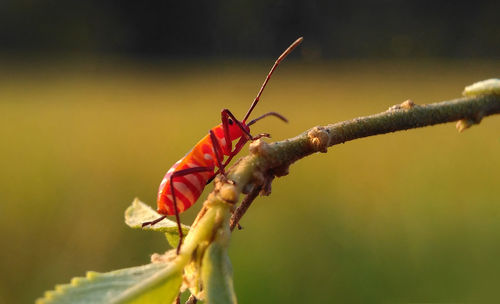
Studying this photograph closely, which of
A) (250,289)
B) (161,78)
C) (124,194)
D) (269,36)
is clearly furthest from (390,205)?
(161,78)

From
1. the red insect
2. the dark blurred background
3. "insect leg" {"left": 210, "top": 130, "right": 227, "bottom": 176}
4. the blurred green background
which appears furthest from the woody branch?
the dark blurred background

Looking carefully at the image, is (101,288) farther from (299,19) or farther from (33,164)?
(299,19)

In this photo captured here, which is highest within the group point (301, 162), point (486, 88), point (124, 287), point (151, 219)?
point (301, 162)

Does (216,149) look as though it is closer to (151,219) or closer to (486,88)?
(151,219)

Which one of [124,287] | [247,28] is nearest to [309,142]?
[124,287]

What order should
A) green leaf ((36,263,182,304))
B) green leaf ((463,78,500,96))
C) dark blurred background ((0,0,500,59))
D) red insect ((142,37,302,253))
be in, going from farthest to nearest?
1. dark blurred background ((0,0,500,59))
2. red insect ((142,37,302,253))
3. green leaf ((463,78,500,96))
4. green leaf ((36,263,182,304))

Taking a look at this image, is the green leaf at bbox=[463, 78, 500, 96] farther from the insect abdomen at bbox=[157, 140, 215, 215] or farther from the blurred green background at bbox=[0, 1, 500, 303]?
the blurred green background at bbox=[0, 1, 500, 303]
